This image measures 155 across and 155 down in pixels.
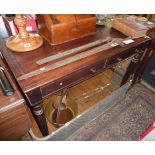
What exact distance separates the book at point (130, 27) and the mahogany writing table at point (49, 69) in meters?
0.06

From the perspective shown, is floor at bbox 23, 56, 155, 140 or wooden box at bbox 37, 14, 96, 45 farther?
floor at bbox 23, 56, 155, 140

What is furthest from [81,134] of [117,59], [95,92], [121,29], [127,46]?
[121,29]

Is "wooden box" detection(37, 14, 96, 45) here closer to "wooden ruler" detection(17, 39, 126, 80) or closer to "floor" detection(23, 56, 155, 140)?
"wooden ruler" detection(17, 39, 126, 80)

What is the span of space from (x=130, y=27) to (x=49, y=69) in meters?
0.73

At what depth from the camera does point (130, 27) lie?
1.06 m

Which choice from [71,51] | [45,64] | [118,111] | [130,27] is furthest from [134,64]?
[45,64]

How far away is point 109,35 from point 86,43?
0.24m

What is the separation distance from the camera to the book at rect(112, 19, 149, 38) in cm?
105

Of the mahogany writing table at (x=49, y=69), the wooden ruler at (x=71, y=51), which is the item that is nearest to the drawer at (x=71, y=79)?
the mahogany writing table at (x=49, y=69)

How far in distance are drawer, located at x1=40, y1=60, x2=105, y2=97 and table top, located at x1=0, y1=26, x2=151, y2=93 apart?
0.04 m

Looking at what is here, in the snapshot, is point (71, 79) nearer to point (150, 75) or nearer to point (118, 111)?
point (118, 111)

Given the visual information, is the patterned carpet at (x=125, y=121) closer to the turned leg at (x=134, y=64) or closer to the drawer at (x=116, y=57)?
the turned leg at (x=134, y=64)

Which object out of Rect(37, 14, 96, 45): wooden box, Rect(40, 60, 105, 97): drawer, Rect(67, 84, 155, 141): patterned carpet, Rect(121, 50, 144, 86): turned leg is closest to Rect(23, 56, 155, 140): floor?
Rect(67, 84, 155, 141): patterned carpet
